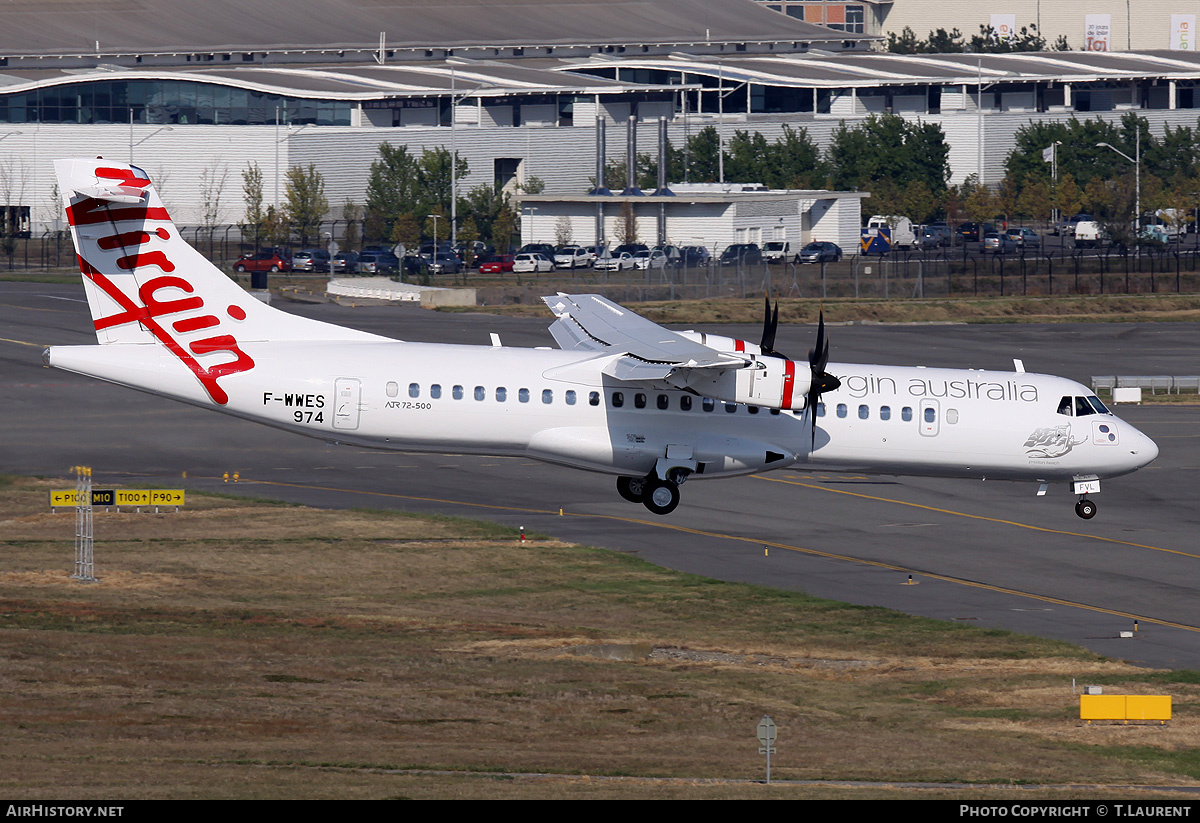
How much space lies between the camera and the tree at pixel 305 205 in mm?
146375

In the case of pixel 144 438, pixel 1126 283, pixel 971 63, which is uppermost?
pixel 971 63

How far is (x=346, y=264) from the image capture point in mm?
131750

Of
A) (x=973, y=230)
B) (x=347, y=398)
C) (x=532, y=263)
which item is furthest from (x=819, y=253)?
(x=347, y=398)

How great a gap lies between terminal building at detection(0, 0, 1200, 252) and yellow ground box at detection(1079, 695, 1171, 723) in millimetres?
98206

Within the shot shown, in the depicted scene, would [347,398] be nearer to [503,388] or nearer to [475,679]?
[503,388]

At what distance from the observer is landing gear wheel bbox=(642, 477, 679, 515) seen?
42.5 m

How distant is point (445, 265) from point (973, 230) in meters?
65.1

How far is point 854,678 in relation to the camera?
1932 inches

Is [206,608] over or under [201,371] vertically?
under

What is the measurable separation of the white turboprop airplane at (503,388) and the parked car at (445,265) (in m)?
90.8

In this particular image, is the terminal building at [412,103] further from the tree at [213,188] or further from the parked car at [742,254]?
the parked car at [742,254]

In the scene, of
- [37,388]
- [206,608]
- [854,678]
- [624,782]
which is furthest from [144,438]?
[624,782]

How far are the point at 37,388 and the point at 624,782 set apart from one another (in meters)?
58.1

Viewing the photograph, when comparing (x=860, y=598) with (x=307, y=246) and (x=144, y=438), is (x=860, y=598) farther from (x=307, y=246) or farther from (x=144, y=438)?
(x=307, y=246)
